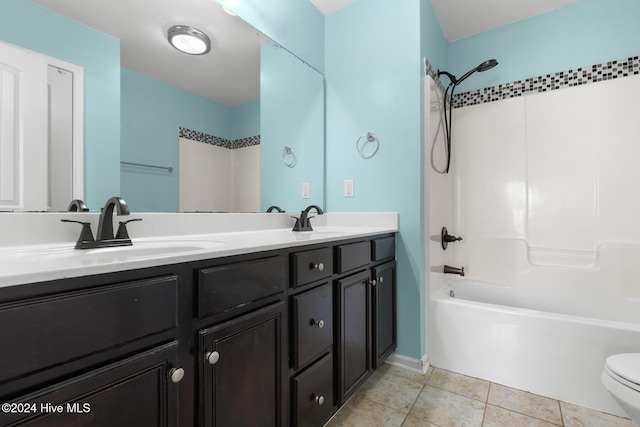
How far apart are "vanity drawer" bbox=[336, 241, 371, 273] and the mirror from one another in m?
0.61

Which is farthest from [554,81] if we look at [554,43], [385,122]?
[385,122]

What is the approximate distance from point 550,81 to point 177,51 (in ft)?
8.00

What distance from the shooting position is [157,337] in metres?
0.69

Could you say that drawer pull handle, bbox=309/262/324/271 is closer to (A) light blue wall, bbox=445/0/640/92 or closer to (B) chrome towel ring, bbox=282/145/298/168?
(B) chrome towel ring, bbox=282/145/298/168

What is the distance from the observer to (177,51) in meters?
1.35

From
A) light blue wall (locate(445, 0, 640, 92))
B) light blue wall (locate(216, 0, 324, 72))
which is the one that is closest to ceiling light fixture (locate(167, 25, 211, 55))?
light blue wall (locate(216, 0, 324, 72))

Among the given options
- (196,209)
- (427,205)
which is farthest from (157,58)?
(427,205)

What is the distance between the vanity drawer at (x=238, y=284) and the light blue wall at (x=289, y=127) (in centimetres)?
82

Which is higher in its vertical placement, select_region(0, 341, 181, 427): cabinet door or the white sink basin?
the white sink basin

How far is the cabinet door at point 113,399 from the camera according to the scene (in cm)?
51

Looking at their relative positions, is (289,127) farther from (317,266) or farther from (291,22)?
(317,266)

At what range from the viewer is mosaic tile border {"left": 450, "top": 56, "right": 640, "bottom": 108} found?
1.91 m

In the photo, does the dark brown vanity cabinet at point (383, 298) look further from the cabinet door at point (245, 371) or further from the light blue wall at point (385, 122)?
the cabinet door at point (245, 371)

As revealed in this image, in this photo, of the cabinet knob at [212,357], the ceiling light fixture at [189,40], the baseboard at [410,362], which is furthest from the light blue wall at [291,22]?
the baseboard at [410,362]
